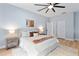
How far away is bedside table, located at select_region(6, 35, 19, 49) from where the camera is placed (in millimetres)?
1682

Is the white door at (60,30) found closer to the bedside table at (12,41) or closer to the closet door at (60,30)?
the closet door at (60,30)

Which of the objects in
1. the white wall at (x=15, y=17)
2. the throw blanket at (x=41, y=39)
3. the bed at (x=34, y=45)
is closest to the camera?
the white wall at (x=15, y=17)

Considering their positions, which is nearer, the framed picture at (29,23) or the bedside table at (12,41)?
the bedside table at (12,41)

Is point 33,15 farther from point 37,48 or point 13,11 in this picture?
point 37,48

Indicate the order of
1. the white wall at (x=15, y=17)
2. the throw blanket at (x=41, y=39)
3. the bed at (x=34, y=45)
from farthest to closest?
the throw blanket at (x=41, y=39), the bed at (x=34, y=45), the white wall at (x=15, y=17)

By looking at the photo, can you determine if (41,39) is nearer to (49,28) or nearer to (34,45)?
(34,45)

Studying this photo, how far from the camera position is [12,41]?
178cm

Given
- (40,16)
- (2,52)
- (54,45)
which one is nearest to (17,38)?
(2,52)

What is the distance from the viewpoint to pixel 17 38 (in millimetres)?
1810

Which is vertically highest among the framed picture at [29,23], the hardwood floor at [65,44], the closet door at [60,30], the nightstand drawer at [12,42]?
the framed picture at [29,23]

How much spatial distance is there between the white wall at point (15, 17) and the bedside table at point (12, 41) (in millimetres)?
235

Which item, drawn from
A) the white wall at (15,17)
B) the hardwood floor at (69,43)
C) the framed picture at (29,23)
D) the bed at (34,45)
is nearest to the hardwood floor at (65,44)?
the hardwood floor at (69,43)

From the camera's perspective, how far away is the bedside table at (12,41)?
1.68m

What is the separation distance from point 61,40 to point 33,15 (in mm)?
927
